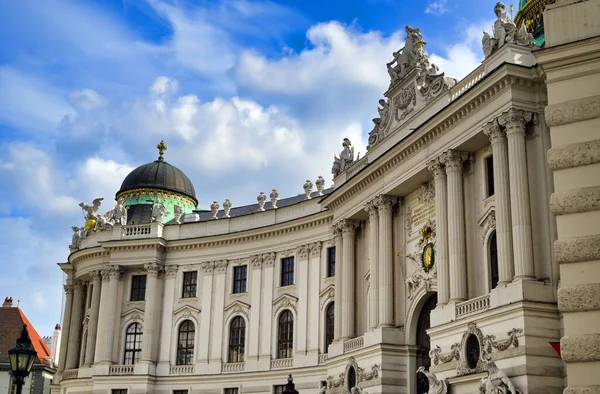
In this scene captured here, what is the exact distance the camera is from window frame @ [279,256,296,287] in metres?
50.0

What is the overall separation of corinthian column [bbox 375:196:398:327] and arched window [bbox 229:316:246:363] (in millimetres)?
15255

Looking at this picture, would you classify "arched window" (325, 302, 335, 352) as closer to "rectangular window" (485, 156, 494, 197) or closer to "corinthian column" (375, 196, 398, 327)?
"corinthian column" (375, 196, 398, 327)

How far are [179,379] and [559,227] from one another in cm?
4007

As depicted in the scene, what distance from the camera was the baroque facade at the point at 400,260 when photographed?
16.6 metres

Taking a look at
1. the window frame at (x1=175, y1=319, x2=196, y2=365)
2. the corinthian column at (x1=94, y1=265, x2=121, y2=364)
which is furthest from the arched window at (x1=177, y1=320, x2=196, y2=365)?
the corinthian column at (x1=94, y1=265, x2=121, y2=364)

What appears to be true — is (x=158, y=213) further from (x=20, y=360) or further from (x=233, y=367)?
(x=20, y=360)

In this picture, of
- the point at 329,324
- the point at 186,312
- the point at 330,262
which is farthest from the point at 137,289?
the point at 329,324

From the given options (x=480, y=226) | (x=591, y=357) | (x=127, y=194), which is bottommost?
(x=591, y=357)

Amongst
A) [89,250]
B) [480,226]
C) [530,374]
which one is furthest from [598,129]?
[89,250]

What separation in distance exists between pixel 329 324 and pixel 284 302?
3866 millimetres

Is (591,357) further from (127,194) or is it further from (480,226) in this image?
(127,194)

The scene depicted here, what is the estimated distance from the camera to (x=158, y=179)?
60.0 meters

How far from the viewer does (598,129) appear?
1541 centimetres

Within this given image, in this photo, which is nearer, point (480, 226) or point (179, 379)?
point (480, 226)
